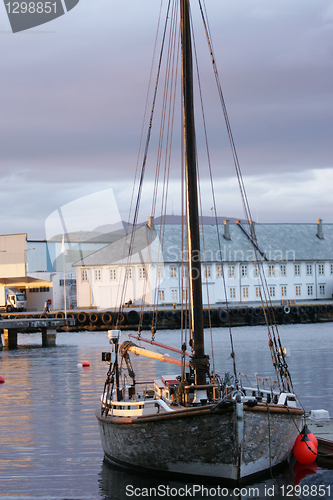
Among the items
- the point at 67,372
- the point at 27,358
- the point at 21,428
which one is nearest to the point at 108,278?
the point at 27,358

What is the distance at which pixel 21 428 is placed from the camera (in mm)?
18875

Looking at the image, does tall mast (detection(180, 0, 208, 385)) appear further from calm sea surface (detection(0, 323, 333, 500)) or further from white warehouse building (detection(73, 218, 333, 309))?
white warehouse building (detection(73, 218, 333, 309))

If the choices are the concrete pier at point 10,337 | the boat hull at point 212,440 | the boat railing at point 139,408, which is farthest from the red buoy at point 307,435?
the concrete pier at point 10,337

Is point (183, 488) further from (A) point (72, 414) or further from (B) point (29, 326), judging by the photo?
(B) point (29, 326)

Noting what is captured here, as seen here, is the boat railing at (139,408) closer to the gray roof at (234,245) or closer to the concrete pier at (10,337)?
the concrete pier at (10,337)

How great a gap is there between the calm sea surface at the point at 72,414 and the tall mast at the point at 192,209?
281 cm

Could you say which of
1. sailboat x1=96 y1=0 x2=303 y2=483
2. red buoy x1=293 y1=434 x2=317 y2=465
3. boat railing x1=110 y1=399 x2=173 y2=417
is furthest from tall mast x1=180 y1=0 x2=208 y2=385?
→ red buoy x1=293 y1=434 x2=317 y2=465

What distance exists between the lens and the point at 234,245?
83250 millimetres

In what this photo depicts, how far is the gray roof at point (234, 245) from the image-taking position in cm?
7750

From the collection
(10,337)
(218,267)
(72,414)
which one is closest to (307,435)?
(72,414)

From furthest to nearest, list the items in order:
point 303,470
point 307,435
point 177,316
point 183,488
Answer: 1. point 177,316
2. point 307,435
3. point 303,470
4. point 183,488

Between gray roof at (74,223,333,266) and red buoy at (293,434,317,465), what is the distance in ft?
190

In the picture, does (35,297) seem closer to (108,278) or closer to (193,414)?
(108,278)

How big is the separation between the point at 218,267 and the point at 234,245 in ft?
16.6
